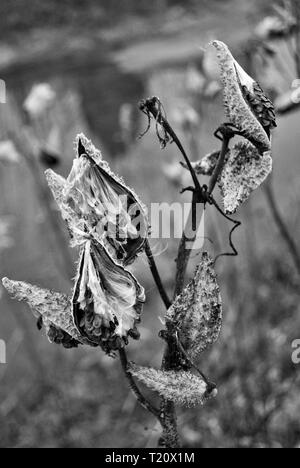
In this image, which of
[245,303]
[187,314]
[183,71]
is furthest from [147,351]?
[187,314]

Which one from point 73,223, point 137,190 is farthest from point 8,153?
point 73,223

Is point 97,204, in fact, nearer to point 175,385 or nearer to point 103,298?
point 103,298

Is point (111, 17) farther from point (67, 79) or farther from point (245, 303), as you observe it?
point (245, 303)

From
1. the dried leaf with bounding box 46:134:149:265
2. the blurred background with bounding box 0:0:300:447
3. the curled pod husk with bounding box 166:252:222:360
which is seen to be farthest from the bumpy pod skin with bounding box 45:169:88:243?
the blurred background with bounding box 0:0:300:447

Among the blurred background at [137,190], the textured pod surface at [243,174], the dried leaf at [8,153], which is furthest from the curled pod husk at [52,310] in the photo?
the dried leaf at [8,153]

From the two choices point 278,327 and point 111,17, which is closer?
point 278,327

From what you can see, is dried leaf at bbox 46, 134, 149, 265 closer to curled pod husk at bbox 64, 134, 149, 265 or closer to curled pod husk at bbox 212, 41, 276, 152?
curled pod husk at bbox 64, 134, 149, 265
